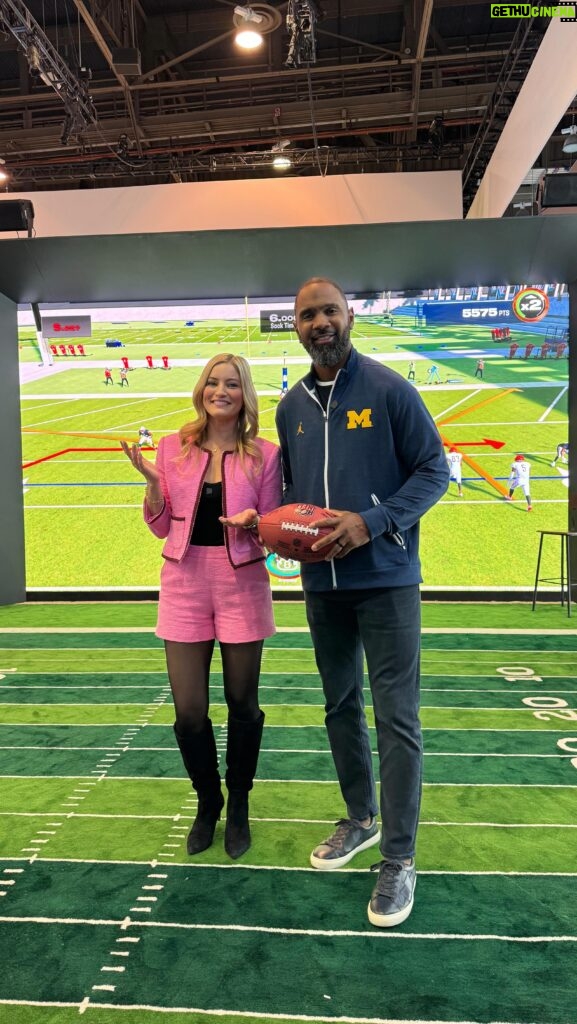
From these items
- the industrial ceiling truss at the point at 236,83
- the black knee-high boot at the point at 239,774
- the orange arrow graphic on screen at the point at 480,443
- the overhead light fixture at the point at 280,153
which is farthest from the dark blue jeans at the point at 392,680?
the overhead light fixture at the point at 280,153

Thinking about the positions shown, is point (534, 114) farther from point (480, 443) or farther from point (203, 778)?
point (203, 778)

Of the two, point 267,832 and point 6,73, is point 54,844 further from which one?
point 6,73

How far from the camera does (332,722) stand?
2012mm

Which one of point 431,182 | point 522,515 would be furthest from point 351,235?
point 522,515

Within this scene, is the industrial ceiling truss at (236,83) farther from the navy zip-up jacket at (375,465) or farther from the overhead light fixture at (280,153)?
the navy zip-up jacket at (375,465)

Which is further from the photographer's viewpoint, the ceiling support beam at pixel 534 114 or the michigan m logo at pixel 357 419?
the ceiling support beam at pixel 534 114

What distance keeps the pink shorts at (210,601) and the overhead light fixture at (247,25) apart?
488 centimetres

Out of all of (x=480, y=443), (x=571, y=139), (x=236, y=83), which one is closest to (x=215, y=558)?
(x=480, y=443)

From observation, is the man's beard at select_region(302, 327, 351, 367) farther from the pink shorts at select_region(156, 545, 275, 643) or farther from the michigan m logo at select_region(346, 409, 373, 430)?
the pink shorts at select_region(156, 545, 275, 643)

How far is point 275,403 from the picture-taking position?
23.3ft

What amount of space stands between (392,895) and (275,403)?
5.66m

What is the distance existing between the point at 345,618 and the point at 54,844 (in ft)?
3.96

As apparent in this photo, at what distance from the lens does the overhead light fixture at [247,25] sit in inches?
209

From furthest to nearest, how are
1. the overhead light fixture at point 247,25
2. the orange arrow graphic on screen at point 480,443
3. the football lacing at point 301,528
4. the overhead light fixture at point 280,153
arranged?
the overhead light fixture at point 280,153 → the orange arrow graphic on screen at point 480,443 → the overhead light fixture at point 247,25 → the football lacing at point 301,528
